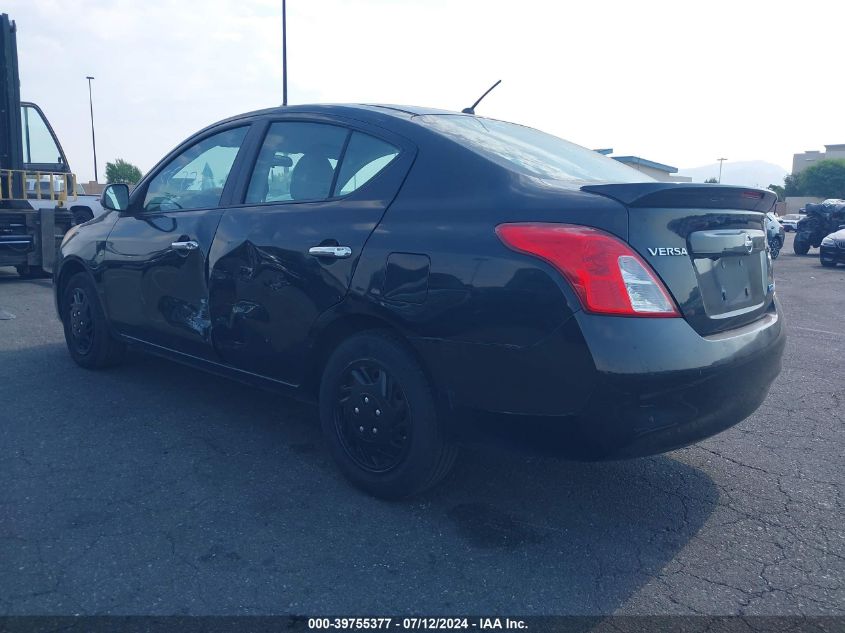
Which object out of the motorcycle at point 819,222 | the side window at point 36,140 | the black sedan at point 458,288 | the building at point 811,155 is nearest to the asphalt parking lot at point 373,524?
the black sedan at point 458,288

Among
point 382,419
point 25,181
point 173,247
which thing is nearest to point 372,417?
point 382,419

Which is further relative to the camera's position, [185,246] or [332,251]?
[185,246]

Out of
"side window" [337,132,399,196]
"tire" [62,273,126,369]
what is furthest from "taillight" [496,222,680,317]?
"tire" [62,273,126,369]

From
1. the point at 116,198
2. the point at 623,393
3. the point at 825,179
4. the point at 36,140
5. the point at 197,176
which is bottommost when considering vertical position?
the point at 623,393

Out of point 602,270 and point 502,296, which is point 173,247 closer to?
point 502,296

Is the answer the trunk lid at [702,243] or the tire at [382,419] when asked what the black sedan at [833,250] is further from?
the tire at [382,419]

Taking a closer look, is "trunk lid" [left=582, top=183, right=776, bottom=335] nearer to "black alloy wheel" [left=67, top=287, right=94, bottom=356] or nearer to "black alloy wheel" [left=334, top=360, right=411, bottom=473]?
"black alloy wheel" [left=334, top=360, right=411, bottom=473]

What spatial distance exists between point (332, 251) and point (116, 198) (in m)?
2.20

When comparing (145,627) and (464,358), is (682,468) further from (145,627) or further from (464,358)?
(145,627)

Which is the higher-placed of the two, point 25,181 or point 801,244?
point 25,181

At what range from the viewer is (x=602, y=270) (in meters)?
2.60

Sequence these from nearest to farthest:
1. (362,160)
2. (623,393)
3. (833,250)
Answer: (623,393) < (362,160) < (833,250)

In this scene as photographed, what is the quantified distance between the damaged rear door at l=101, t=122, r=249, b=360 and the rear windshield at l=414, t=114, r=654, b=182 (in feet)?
4.19

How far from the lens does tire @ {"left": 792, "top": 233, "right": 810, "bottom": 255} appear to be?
71.6 feet
